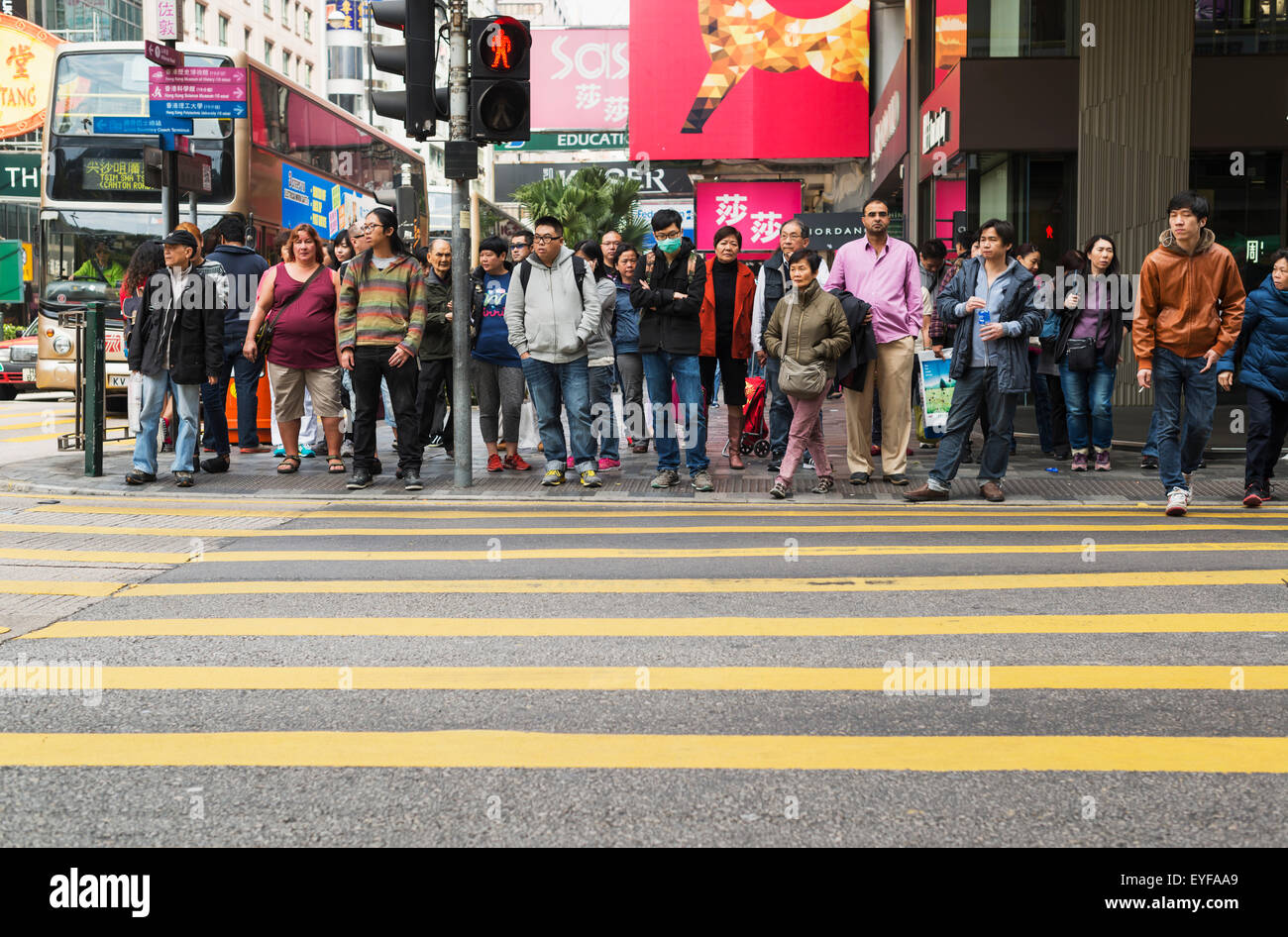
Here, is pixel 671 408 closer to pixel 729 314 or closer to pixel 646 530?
pixel 729 314

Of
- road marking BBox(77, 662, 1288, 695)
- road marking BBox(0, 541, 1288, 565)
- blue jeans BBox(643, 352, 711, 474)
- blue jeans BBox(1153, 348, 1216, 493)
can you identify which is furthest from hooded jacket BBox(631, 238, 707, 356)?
road marking BBox(77, 662, 1288, 695)

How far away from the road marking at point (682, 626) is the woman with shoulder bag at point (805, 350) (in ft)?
13.4

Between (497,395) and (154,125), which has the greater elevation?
(154,125)

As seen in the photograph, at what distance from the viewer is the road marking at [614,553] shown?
7207 millimetres

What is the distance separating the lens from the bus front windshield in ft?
54.9

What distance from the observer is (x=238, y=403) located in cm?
1261

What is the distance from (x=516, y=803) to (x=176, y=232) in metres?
8.15

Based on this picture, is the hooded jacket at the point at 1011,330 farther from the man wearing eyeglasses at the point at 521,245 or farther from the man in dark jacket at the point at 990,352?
the man wearing eyeglasses at the point at 521,245

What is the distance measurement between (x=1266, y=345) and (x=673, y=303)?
4086mm

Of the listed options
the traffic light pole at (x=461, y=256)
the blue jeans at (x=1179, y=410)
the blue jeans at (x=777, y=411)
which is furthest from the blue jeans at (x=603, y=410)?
the blue jeans at (x=1179, y=410)

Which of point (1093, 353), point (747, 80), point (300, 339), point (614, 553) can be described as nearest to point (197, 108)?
point (300, 339)

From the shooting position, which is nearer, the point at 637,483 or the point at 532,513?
the point at 532,513
